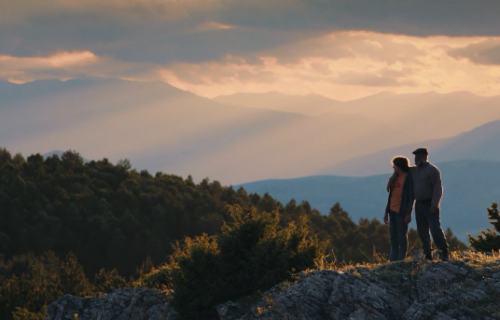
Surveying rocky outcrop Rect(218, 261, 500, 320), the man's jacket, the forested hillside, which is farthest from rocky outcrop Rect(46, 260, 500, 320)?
the forested hillside

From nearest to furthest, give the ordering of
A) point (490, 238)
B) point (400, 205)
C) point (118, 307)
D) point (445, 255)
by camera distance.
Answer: point (445, 255)
point (400, 205)
point (118, 307)
point (490, 238)

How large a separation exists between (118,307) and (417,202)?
8.57m

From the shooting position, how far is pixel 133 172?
8338 cm

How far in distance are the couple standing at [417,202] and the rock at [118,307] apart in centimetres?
582

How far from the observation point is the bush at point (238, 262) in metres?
13.9

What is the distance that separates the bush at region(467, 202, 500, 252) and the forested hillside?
29890 mm

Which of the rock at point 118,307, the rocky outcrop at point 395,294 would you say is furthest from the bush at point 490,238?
the rock at point 118,307

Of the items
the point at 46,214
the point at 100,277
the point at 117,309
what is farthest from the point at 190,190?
the point at 117,309

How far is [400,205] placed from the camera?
13.1 m

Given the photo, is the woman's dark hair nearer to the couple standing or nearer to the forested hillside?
the couple standing

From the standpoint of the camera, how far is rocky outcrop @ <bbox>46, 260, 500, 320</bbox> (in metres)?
10.0

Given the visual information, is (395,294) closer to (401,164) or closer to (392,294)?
(392,294)

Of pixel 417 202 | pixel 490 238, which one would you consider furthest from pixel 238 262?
pixel 490 238

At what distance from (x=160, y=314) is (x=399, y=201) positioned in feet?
21.6
